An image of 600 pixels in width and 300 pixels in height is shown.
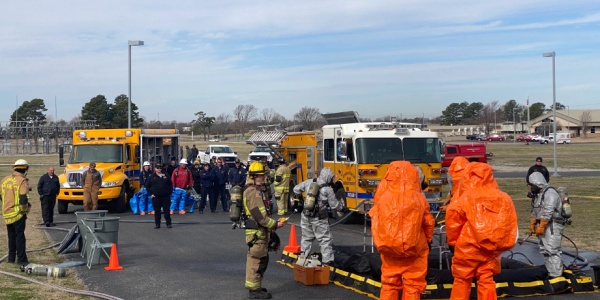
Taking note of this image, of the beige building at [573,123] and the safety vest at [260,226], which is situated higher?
the beige building at [573,123]

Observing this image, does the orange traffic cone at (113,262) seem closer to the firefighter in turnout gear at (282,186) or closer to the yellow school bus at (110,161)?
the firefighter in turnout gear at (282,186)

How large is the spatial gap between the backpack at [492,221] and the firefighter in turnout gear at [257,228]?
9.50 ft

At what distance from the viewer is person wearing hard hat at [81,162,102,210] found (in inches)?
781

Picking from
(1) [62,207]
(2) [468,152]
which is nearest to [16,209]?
(1) [62,207]

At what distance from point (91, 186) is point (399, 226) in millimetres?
14662

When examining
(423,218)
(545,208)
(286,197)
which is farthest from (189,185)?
(423,218)

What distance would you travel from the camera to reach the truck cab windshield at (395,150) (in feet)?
56.8

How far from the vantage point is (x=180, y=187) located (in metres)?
22.1

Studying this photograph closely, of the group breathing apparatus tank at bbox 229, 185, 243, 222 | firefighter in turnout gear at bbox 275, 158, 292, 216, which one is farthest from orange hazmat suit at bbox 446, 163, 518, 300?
firefighter in turnout gear at bbox 275, 158, 292, 216

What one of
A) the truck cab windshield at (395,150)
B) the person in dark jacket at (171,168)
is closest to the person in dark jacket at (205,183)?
the person in dark jacket at (171,168)

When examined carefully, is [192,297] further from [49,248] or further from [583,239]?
[583,239]

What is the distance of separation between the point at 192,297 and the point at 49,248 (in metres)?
5.66

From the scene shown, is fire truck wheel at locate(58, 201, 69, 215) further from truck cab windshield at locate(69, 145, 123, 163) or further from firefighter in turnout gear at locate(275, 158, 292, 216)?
firefighter in turnout gear at locate(275, 158, 292, 216)

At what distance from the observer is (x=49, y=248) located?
14.1 m
